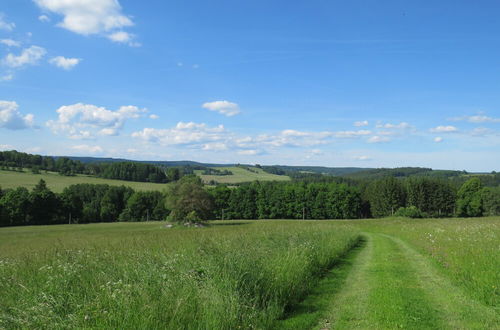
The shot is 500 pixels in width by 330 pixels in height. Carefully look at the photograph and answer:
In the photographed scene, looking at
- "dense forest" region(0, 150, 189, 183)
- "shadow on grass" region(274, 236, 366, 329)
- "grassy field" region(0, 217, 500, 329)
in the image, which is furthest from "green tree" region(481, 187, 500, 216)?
"dense forest" region(0, 150, 189, 183)

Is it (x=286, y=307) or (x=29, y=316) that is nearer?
(x=29, y=316)

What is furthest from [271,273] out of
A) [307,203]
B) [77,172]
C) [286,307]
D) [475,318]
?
[77,172]

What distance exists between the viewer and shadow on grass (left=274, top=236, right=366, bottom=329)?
7.43 meters

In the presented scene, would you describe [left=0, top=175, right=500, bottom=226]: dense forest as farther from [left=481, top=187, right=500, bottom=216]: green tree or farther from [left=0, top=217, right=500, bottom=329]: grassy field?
[left=0, top=217, right=500, bottom=329]: grassy field

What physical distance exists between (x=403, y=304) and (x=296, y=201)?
92015 mm

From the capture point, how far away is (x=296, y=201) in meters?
99.8

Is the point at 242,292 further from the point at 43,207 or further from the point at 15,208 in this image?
the point at 43,207

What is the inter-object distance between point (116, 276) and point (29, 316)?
221cm

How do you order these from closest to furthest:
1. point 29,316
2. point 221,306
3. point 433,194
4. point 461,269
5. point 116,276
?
1. point 29,316
2. point 221,306
3. point 116,276
4. point 461,269
5. point 433,194

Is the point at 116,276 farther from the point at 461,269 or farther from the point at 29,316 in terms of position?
the point at 461,269

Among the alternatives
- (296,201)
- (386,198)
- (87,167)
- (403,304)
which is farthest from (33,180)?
(403,304)

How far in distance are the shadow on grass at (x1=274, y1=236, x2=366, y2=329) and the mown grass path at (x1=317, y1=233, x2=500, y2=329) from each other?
180 mm

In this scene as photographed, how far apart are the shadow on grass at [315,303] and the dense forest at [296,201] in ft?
262

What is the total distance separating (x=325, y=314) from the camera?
8.02 meters
